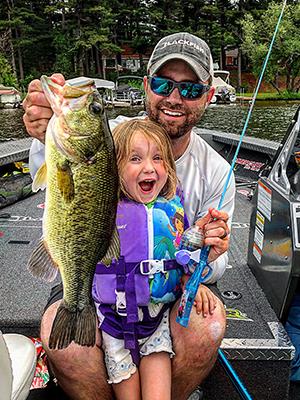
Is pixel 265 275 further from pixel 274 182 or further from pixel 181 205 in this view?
pixel 181 205

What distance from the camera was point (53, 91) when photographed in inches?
55.9

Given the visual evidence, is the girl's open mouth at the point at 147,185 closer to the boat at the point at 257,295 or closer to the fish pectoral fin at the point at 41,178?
the fish pectoral fin at the point at 41,178

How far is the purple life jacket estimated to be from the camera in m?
1.97

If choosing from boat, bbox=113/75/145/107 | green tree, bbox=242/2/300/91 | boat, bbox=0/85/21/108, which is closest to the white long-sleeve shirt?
boat, bbox=113/75/145/107

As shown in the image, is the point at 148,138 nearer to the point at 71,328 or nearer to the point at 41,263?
the point at 41,263

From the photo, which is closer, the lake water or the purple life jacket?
the purple life jacket

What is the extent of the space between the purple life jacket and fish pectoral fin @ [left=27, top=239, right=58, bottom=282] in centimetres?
33

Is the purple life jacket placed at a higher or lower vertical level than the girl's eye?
lower

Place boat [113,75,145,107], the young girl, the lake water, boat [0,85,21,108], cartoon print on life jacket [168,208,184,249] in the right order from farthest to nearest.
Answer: boat [0,85,21,108], boat [113,75,145,107], the lake water, cartoon print on life jacket [168,208,184,249], the young girl

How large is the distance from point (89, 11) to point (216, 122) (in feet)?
65.0

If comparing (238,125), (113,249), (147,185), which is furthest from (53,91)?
(238,125)

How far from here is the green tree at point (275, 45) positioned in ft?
96.4

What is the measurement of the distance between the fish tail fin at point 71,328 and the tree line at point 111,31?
32.6 metres

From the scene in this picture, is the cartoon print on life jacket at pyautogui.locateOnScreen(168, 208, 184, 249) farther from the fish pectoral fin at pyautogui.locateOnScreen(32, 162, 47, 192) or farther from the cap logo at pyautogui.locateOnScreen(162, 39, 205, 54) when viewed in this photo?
the cap logo at pyautogui.locateOnScreen(162, 39, 205, 54)
